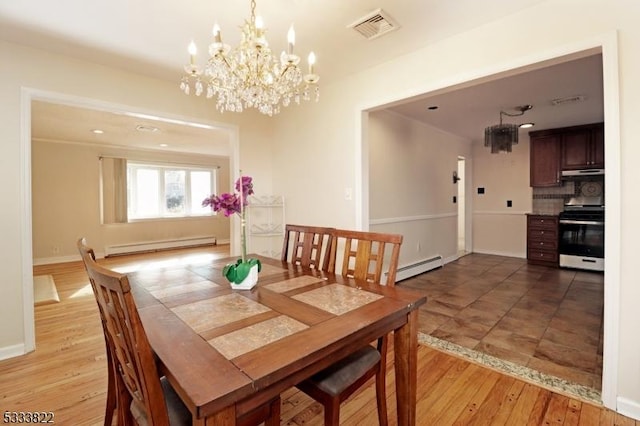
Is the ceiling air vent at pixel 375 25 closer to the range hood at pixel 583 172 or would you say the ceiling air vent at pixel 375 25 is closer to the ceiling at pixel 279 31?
the ceiling at pixel 279 31

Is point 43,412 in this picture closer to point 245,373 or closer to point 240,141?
point 245,373

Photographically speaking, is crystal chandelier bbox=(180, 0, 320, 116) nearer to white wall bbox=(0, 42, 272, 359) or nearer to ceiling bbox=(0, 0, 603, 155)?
ceiling bbox=(0, 0, 603, 155)

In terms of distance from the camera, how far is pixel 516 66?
199 cm

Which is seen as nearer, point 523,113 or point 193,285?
point 193,285

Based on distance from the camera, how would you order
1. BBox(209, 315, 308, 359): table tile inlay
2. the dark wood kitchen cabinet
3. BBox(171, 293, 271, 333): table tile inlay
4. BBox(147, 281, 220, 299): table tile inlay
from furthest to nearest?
1. the dark wood kitchen cabinet
2. BBox(147, 281, 220, 299): table tile inlay
3. BBox(171, 293, 271, 333): table tile inlay
4. BBox(209, 315, 308, 359): table tile inlay

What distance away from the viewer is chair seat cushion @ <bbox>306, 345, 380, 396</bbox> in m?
1.21

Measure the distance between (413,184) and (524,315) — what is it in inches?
88.2

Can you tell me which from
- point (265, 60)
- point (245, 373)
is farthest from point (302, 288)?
point (265, 60)

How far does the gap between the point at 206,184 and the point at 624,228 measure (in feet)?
25.9

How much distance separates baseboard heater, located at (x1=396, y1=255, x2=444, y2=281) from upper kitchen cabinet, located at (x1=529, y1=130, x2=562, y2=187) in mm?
2287

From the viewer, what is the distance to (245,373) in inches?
31.9

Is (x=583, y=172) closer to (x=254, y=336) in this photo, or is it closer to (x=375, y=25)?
(x=375, y=25)

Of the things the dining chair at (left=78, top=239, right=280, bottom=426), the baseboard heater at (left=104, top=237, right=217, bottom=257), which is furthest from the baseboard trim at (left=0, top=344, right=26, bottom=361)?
the baseboard heater at (left=104, top=237, right=217, bottom=257)

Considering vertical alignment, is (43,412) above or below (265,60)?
below
